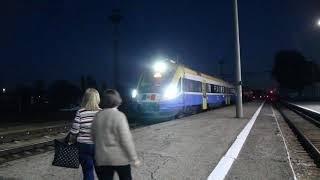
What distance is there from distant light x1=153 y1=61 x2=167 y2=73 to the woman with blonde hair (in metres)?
17.3

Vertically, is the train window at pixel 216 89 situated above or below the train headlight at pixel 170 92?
above

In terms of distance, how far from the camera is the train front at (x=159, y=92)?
21.8 metres

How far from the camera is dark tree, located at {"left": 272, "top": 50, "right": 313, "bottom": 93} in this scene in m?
82.9

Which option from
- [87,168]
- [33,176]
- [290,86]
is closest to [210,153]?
[33,176]

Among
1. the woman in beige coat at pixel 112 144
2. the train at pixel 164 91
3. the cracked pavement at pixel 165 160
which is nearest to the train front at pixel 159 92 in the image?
the train at pixel 164 91

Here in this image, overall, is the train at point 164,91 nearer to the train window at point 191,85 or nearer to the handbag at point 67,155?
the train window at point 191,85

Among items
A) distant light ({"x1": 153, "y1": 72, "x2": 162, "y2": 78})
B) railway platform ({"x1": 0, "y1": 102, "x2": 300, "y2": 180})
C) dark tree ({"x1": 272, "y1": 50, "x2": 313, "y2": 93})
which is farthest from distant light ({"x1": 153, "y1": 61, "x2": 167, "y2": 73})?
dark tree ({"x1": 272, "y1": 50, "x2": 313, "y2": 93})

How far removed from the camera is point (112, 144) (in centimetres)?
452

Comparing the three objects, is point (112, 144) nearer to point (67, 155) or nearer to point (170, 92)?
point (67, 155)

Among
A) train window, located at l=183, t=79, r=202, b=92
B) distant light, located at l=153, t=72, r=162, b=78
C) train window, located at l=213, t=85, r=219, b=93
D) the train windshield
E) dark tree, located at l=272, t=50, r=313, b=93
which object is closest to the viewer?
the train windshield

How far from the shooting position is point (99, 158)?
179 inches

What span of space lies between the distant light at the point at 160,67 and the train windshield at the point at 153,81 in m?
0.28

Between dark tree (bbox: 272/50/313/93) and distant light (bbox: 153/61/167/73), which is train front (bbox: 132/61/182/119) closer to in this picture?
distant light (bbox: 153/61/167/73)

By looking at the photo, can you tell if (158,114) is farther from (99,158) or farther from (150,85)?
(99,158)
